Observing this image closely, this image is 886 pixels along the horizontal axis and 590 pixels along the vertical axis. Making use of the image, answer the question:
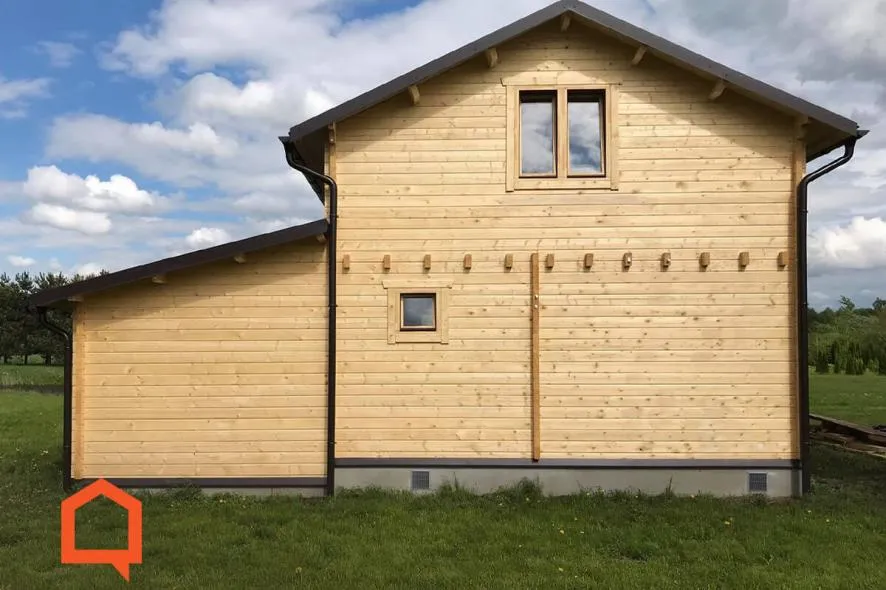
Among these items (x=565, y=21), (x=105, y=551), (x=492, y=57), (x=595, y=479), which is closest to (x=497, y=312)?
(x=595, y=479)

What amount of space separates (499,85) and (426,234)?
242 cm

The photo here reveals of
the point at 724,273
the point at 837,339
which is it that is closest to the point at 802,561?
the point at 724,273

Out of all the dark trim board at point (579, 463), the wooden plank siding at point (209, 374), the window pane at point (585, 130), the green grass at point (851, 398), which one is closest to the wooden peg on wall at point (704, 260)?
the window pane at point (585, 130)

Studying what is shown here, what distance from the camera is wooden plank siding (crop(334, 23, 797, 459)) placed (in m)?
8.76

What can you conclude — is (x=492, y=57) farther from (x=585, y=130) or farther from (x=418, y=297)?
(x=418, y=297)

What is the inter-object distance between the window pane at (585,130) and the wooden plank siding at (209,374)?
412cm

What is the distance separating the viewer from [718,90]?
858cm

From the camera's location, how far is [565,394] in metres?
8.80

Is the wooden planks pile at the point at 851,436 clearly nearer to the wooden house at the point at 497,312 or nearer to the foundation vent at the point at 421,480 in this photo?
the wooden house at the point at 497,312

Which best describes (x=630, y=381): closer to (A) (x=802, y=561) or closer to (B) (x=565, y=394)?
(B) (x=565, y=394)

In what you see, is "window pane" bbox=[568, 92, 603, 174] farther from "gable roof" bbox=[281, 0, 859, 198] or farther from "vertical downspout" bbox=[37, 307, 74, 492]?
"vertical downspout" bbox=[37, 307, 74, 492]

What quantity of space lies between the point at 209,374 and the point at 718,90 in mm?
8182

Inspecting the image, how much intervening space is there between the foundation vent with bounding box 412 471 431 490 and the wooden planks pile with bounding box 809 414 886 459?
29.5ft

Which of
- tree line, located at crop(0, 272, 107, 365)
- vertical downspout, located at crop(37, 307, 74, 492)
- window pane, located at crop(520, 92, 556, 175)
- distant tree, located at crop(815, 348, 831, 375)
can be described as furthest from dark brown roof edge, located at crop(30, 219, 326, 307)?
tree line, located at crop(0, 272, 107, 365)
